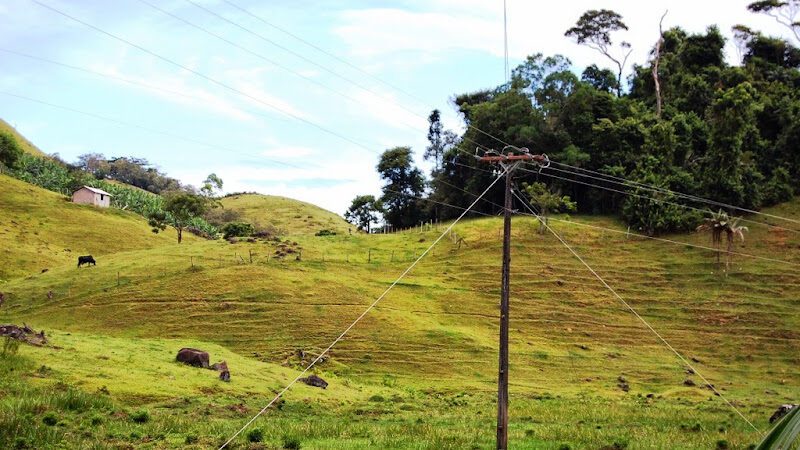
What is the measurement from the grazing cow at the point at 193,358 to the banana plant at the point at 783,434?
116 ft

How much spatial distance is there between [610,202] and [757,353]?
121 ft

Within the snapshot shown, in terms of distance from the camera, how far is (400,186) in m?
99.6

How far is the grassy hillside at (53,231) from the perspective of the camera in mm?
69250

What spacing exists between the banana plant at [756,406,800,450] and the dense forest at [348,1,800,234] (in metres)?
71.3

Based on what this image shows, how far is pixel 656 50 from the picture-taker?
103m

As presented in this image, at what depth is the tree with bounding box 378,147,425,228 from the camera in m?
98.6

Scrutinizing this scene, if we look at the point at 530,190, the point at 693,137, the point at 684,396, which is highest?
the point at 693,137

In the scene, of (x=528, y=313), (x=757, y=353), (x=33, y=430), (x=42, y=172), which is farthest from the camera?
(x=42, y=172)

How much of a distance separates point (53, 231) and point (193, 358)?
5281 centimetres

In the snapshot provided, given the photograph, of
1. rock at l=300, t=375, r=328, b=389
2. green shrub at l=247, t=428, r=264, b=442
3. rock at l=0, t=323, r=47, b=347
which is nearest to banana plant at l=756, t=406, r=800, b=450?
green shrub at l=247, t=428, r=264, b=442

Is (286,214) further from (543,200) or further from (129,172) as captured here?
(543,200)

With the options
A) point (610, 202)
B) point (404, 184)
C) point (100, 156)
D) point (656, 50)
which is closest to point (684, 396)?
point (610, 202)

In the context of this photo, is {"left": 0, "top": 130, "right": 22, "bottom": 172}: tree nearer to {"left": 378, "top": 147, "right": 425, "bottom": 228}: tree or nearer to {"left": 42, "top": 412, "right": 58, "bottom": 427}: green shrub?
{"left": 378, "top": 147, "right": 425, "bottom": 228}: tree

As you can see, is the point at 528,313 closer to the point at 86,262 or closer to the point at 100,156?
the point at 86,262
